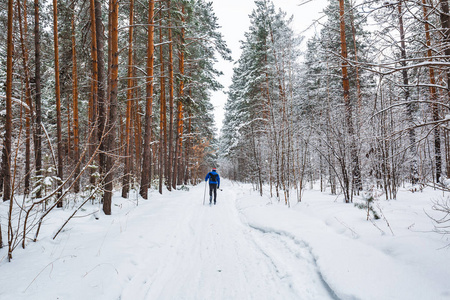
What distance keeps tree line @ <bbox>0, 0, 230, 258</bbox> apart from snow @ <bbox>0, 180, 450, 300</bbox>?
30.6 inches

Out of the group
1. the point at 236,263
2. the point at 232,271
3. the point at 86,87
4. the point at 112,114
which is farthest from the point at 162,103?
the point at 232,271

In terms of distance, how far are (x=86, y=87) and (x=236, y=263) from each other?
13.7m

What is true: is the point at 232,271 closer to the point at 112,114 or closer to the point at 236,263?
the point at 236,263

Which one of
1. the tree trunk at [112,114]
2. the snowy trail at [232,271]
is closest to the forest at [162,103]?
the tree trunk at [112,114]

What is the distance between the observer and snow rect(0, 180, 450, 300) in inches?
105

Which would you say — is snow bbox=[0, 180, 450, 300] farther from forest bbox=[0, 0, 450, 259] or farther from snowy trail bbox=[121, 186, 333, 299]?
forest bbox=[0, 0, 450, 259]

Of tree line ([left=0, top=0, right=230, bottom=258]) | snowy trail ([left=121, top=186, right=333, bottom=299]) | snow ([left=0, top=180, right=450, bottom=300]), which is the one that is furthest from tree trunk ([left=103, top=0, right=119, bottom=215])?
snowy trail ([left=121, top=186, right=333, bottom=299])

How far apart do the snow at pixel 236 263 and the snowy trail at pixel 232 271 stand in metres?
0.02

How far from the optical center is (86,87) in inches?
500

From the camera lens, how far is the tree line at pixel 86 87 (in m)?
4.47

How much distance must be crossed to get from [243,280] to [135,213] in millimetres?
5030

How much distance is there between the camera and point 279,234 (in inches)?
209

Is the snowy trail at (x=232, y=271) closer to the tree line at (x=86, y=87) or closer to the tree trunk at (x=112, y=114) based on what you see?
the tree line at (x=86, y=87)

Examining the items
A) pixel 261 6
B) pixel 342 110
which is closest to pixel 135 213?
pixel 342 110
